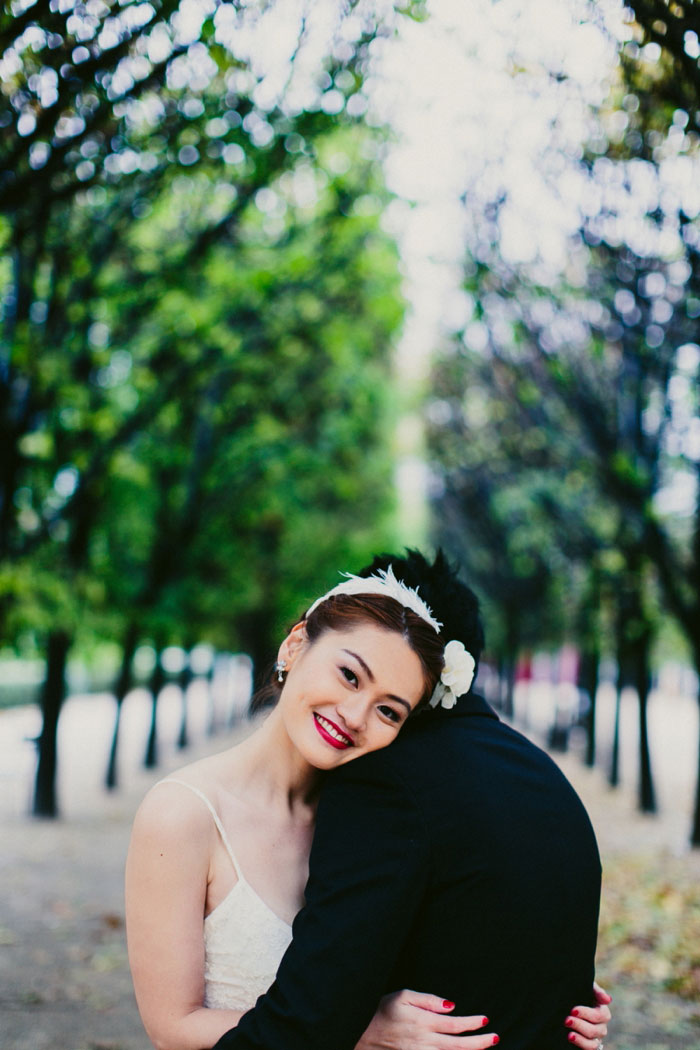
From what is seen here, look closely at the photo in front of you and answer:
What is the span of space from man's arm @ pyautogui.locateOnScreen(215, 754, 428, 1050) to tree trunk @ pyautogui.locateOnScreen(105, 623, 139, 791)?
41.5 feet

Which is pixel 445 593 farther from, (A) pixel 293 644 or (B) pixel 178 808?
(B) pixel 178 808

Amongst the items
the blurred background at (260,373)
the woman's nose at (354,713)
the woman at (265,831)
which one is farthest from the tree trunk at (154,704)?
the woman's nose at (354,713)

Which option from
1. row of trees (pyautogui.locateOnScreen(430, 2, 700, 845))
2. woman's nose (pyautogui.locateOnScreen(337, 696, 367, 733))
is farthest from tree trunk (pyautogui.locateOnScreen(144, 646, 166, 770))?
woman's nose (pyautogui.locateOnScreen(337, 696, 367, 733))

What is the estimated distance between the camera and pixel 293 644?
2.76 meters

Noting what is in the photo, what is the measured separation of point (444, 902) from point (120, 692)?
13.7 meters

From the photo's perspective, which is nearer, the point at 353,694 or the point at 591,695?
the point at 353,694

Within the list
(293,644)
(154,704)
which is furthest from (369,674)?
(154,704)

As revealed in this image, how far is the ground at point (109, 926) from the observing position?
5602 millimetres

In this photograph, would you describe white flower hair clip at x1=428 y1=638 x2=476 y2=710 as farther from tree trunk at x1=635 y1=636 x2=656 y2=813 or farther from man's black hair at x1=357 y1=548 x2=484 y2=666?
tree trunk at x1=635 y1=636 x2=656 y2=813

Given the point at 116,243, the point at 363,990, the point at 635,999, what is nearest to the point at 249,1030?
the point at 363,990

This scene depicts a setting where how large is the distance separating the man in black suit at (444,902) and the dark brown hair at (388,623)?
242 millimetres

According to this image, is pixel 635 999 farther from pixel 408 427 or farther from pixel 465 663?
pixel 408 427

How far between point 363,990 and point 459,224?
377 inches

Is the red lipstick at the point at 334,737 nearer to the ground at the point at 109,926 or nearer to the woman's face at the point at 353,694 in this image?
the woman's face at the point at 353,694
